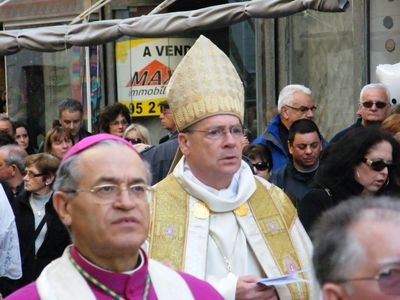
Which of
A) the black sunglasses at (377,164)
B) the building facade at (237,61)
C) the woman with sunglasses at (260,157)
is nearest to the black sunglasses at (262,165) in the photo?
the woman with sunglasses at (260,157)

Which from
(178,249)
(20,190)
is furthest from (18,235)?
(178,249)

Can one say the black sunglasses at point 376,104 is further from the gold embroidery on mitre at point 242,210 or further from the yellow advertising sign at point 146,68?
the yellow advertising sign at point 146,68

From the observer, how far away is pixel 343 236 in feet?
9.23

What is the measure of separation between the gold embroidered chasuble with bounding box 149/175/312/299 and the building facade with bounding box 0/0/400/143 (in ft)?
16.5

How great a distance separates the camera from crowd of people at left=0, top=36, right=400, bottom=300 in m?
2.89

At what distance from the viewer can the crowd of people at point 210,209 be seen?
2.89m

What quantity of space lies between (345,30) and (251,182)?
7.89 metres

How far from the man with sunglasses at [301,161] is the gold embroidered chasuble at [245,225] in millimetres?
2444

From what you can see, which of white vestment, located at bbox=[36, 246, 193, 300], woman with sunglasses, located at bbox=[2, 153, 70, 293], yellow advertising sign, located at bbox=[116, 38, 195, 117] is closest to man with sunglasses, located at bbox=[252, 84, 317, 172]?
woman with sunglasses, located at bbox=[2, 153, 70, 293]

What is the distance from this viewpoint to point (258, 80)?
13.8 metres

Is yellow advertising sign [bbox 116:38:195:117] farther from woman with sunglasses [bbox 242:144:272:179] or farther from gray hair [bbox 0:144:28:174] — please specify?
woman with sunglasses [bbox 242:144:272:179]

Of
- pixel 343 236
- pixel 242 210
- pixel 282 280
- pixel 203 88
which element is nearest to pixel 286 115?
pixel 203 88

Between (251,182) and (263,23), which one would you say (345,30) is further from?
(251,182)

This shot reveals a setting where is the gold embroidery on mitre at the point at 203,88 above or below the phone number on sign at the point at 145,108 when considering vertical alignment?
above
